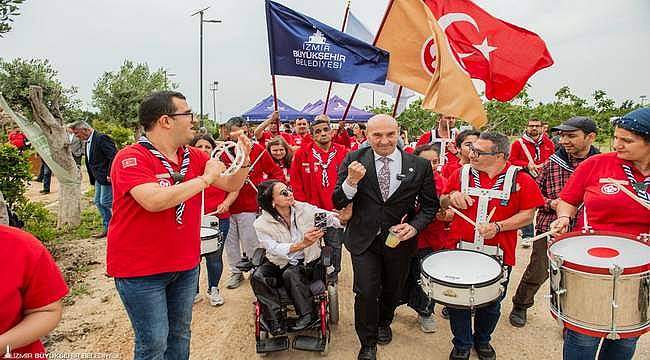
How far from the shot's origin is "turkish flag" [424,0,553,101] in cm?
564

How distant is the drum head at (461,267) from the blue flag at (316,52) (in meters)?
2.50

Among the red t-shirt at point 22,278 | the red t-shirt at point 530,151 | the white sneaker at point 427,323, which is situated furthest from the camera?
the red t-shirt at point 530,151

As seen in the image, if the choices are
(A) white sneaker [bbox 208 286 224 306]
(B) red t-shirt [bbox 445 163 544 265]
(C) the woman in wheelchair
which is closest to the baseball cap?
(B) red t-shirt [bbox 445 163 544 265]

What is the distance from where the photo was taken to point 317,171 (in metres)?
5.27

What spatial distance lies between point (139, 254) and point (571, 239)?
101 inches

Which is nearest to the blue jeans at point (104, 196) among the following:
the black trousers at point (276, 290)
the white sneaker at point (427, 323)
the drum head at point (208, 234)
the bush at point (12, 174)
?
the bush at point (12, 174)

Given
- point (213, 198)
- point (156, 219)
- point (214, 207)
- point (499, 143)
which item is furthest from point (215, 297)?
point (499, 143)

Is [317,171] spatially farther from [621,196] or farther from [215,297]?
[621,196]

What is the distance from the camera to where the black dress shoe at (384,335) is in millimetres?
4070

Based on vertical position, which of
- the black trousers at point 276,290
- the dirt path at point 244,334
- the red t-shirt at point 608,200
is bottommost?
the dirt path at point 244,334

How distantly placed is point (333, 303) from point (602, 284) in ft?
8.59

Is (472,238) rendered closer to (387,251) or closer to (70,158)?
(387,251)

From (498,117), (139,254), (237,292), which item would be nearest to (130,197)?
(139,254)

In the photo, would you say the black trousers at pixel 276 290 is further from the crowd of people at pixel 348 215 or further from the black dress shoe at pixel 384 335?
the black dress shoe at pixel 384 335
